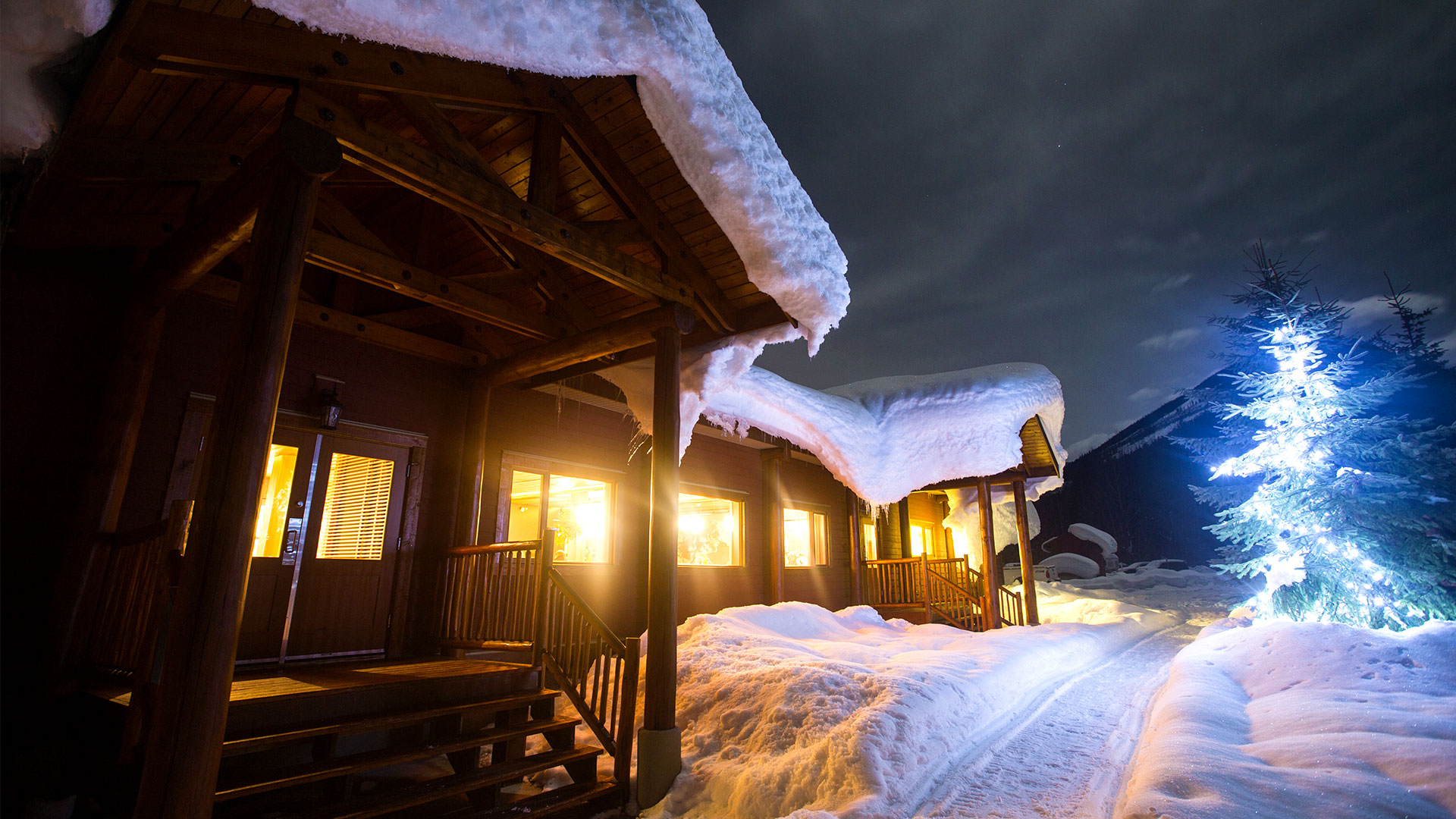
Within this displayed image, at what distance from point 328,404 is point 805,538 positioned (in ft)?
32.5

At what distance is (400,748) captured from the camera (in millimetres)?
3988

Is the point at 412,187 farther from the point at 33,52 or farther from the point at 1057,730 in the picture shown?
the point at 1057,730

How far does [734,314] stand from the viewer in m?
6.03

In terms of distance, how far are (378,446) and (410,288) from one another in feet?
7.08

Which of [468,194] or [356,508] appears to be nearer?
[468,194]

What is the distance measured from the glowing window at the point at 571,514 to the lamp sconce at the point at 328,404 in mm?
2669

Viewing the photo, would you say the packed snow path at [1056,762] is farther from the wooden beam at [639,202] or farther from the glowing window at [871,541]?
the glowing window at [871,541]

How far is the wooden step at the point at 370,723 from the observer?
3.43 metres

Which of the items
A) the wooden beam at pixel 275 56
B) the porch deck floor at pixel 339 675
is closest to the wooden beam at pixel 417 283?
the wooden beam at pixel 275 56

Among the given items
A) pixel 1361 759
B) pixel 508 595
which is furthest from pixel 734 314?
pixel 1361 759

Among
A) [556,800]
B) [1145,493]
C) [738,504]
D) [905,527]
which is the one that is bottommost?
[556,800]

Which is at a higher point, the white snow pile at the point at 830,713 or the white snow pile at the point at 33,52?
the white snow pile at the point at 33,52

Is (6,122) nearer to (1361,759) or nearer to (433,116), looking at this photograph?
(433,116)

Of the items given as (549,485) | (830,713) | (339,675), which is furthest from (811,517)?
(339,675)
